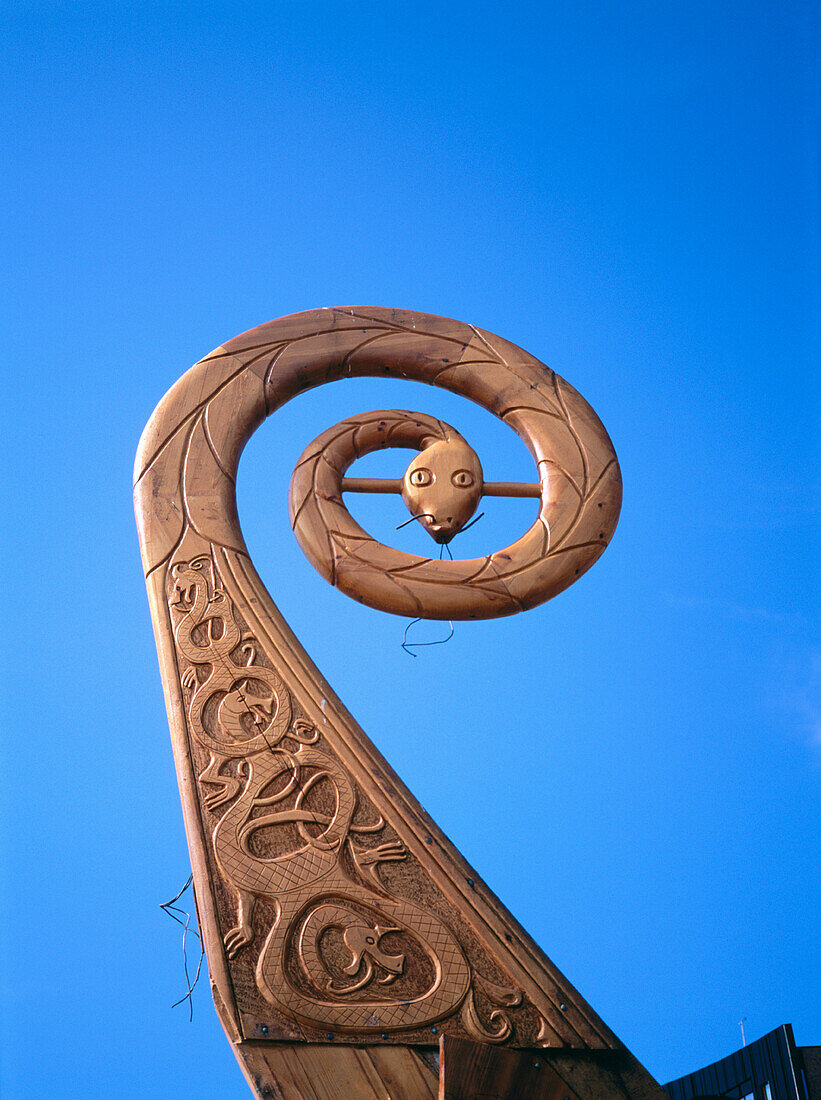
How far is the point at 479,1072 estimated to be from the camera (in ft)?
6.05

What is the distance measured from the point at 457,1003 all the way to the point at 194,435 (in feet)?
4.67

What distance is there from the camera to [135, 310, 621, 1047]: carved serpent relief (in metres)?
2.03

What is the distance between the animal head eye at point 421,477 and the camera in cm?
253

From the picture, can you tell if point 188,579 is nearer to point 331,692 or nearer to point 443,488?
point 331,692

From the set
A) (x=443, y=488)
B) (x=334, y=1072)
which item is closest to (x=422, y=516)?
(x=443, y=488)

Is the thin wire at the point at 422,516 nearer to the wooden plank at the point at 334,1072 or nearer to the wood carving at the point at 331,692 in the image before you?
the wood carving at the point at 331,692

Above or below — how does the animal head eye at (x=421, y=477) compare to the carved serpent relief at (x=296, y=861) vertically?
above

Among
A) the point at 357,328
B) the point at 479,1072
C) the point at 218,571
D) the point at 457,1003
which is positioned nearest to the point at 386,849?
the point at 457,1003

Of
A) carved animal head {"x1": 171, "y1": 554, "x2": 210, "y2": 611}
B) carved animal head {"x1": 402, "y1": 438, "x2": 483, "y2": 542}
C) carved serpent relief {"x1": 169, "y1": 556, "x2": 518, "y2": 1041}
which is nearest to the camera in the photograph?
carved serpent relief {"x1": 169, "y1": 556, "x2": 518, "y2": 1041}

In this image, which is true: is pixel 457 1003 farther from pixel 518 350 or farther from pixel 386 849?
pixel 518 350

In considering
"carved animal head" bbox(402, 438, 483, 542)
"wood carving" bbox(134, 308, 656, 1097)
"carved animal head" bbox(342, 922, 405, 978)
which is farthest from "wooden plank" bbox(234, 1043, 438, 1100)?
"carved animal head" bbox(402, 438, 483, 542)

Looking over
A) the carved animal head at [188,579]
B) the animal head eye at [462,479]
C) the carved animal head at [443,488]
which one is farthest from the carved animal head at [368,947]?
the animal head eye at [462,479]

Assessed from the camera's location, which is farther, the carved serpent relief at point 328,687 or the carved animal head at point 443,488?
the carved animal head at point 443,488

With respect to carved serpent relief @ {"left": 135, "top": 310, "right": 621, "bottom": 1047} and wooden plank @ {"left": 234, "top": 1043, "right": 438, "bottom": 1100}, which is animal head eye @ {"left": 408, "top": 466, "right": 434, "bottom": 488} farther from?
wooden plank @ {"left": 234, "top": 1043, "right": 438, "bottom": 1100}
